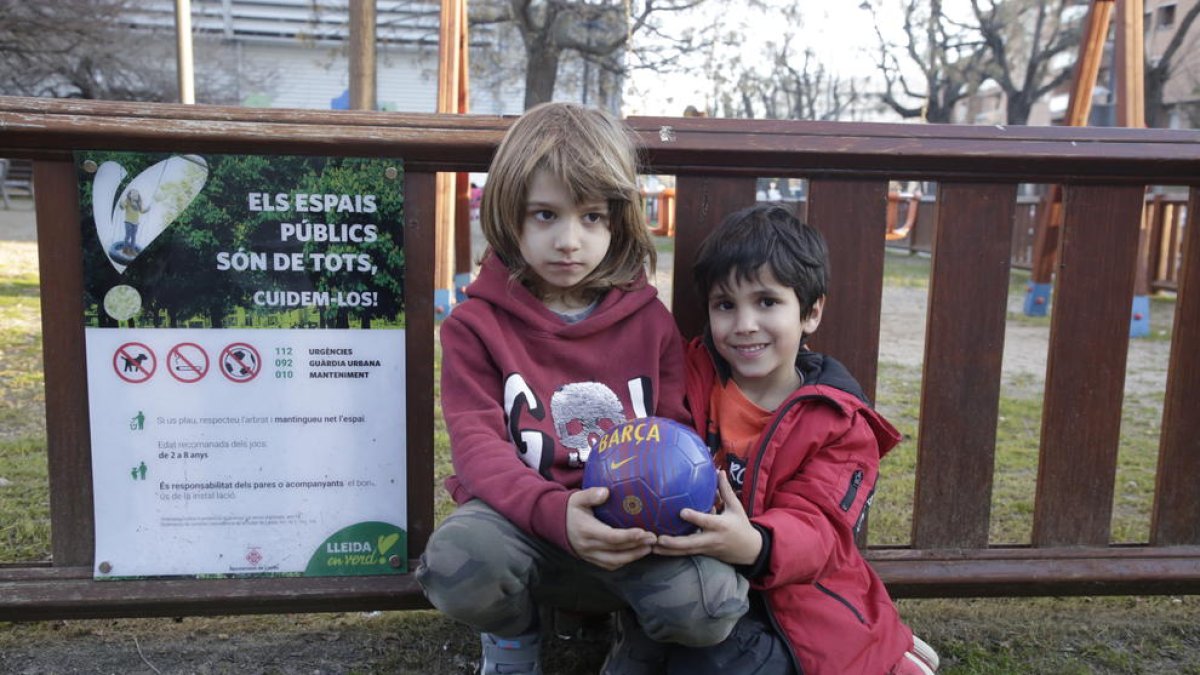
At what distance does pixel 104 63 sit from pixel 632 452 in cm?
3557

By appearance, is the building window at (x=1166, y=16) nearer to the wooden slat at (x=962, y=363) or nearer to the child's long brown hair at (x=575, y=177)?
the wooden slat at (x=962, y=363)

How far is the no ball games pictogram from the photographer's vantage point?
90.9 inches

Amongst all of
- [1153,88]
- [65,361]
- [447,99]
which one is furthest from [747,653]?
[1153,88]

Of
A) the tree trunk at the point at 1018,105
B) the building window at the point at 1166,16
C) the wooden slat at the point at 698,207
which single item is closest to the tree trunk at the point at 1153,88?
the tree trunk at the point at 1018,105

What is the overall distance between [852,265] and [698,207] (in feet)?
1.46

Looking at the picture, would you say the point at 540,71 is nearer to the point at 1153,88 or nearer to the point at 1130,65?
the point at 1130,65

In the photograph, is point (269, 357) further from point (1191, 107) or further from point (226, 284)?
point (1191, 107)

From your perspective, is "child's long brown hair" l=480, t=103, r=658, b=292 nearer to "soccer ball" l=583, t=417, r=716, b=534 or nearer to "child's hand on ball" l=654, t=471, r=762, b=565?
"soccer ball" l=583, t=417, r=716, b=534

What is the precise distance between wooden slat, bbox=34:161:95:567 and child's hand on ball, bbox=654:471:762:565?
4.83ft

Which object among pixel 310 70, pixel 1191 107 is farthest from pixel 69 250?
pixel 1191 107

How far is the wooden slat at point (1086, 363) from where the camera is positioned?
2.56 m

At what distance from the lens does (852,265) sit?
2516 millimetres

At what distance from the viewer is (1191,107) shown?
3703cm

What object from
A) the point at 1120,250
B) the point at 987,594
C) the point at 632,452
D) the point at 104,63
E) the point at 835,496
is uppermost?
the point at 104,63
